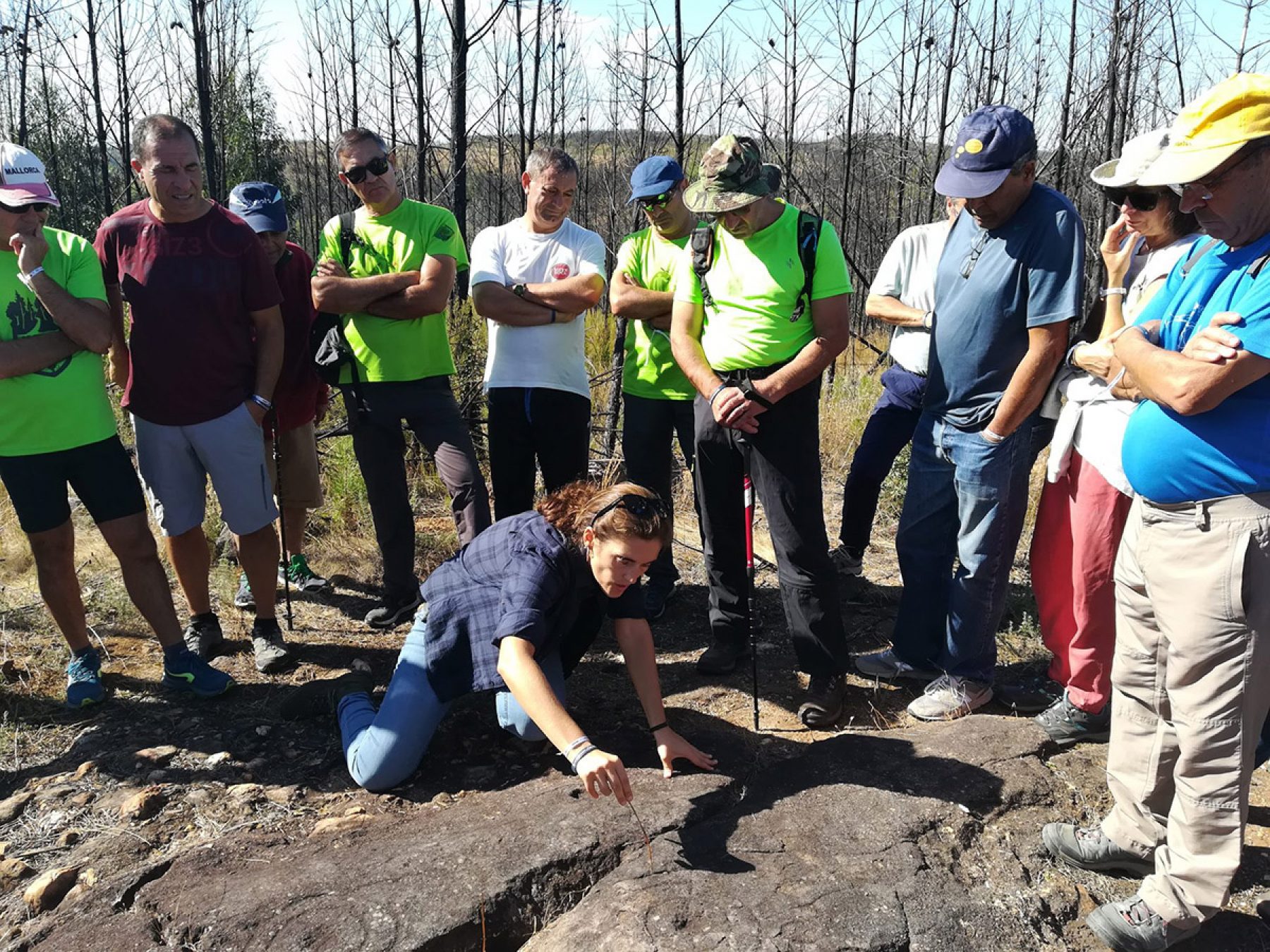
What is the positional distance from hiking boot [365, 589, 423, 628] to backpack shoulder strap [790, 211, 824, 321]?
7.30 ft

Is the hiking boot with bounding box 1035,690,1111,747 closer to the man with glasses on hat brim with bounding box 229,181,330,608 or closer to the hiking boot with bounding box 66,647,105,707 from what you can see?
the man with glasses on hat brim with bounding box 229,181,330,608

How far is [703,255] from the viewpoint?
3.43 meters

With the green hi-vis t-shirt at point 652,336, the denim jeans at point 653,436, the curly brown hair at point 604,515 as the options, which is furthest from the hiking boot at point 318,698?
the green hi-vis t-shirt at point 652,336

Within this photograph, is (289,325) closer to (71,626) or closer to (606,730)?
(71,626)

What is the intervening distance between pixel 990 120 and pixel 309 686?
121 inches

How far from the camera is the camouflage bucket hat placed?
125 inches

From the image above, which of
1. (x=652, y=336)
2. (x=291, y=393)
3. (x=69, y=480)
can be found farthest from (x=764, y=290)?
(x=69, y=480)

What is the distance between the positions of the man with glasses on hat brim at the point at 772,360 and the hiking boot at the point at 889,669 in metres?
0.37

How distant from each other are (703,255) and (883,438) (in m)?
1.49

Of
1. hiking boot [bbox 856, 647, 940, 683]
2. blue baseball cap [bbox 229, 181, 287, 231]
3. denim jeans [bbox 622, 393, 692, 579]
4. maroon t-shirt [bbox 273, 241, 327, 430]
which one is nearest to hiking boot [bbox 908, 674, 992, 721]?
hiking boot [bbox 856, 647, 940, 683]

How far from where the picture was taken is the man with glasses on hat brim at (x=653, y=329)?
3992 millimetres

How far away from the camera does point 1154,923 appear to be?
7.33ft

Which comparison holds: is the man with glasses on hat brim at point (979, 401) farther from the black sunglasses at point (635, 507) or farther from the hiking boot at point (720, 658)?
the black sunglasses at point (635, 507)

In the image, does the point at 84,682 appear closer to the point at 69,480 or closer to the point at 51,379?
the point at 69,480
